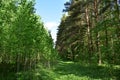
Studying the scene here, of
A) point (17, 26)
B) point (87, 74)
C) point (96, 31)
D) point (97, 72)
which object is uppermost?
point (17, 26)

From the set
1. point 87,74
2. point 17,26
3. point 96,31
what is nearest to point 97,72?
point 87,74

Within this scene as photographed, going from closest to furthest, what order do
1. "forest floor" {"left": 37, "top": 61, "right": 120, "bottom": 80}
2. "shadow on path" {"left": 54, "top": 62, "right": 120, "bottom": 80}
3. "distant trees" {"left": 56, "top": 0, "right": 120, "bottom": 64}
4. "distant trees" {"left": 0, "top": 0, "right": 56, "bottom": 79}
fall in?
"forest floor" {"left": 37, "top": 61, "right": 120, "bottom": 80}
"shadow on path" {"left": 54, "top": 62, "right": 120, "bottom": 80}
"distant trees" {"left": 56, "top": 0, "right": 120, "bottom": 64}
"distant trees" {"left": 0, "top": 0, "right": 56, "bottom": 79}

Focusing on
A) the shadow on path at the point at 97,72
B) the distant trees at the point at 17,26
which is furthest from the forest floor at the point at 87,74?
the distant trees at the point at 17,26

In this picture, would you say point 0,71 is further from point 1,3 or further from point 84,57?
point 84,57

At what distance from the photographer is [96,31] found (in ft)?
88.7

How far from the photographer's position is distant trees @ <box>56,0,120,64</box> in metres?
26.7

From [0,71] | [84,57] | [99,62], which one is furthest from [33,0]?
[84,57]

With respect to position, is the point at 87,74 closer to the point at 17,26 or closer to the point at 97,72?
the point at 97,72

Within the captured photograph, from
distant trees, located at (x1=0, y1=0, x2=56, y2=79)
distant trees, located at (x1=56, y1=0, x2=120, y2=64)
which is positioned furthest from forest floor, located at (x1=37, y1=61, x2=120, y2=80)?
distant trees, located at (x1=0, y1=0, x2=56, y2=79)

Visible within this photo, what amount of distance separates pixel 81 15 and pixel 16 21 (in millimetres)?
25161

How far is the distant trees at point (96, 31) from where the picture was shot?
26734mm

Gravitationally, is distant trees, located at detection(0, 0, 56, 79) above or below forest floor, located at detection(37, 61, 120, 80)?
above

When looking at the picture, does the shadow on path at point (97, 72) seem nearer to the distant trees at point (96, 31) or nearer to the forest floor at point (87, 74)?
the forest floor at point (87, 74)

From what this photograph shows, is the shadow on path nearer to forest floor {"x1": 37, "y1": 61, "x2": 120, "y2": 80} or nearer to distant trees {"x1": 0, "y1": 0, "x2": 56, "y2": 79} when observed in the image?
forest floor {"x1": 37, "y1": 61, "x2": 120, "y2": 80}
